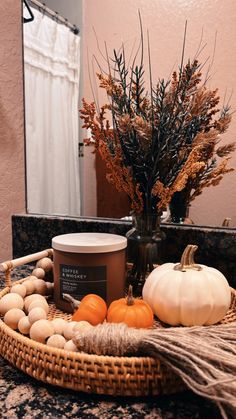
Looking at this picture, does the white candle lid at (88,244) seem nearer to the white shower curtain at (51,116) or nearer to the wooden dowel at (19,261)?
the wooden dowel at (19,261)

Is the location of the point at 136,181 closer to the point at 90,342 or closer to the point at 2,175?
the point at 90,342

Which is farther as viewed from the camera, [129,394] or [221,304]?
[221,304]

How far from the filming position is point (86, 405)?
15.0 inches

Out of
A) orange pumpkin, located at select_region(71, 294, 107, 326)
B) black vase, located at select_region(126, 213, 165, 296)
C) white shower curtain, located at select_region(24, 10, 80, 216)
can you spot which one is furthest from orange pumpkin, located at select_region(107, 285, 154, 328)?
white shower curtain, located at select_region(24, 10, 80, 216)

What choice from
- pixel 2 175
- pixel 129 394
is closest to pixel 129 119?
pixel 129 394

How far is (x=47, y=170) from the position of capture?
1.01 meters

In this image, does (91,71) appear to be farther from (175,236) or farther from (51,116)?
(175,236)

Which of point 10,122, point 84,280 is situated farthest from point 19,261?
point 10,122

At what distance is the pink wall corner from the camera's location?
955 millimetres

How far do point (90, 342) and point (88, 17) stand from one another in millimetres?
787

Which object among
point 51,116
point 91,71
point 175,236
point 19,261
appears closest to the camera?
point 19,261

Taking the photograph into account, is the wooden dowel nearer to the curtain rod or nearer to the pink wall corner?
the pink wall corner

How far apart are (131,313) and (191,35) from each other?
0.62m

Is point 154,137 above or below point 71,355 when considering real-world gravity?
above
